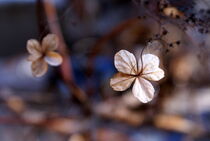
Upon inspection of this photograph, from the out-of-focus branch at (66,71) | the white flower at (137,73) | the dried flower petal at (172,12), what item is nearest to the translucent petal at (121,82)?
the white flower at (137,73)

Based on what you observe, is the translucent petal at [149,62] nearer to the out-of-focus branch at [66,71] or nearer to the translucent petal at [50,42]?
the translucent petal at [50,42]

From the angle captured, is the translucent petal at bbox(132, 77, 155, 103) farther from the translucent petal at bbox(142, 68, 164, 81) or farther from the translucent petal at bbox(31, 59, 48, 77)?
the translucent petal at bbox(31, 59, 48, 77)

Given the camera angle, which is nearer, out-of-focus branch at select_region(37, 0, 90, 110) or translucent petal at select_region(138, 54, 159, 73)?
translucent petal at select_region(138, 54, 159, 73)

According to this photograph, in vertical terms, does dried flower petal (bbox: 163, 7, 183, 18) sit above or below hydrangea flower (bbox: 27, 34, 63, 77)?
above

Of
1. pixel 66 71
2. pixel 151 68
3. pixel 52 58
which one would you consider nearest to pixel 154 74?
pixel 151 68

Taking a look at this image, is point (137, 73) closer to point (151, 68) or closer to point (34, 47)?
point (151, 68)

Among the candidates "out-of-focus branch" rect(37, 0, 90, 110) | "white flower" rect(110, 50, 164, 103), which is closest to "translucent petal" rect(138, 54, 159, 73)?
"white flower" rect(110, 50, 164, 103)

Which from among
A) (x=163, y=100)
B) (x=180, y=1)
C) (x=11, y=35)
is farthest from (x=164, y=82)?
(x=11, y=35)

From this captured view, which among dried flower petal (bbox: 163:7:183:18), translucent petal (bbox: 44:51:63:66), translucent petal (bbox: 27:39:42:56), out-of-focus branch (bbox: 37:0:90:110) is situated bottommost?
translucent petal (bbox: 44:51:63:66)
